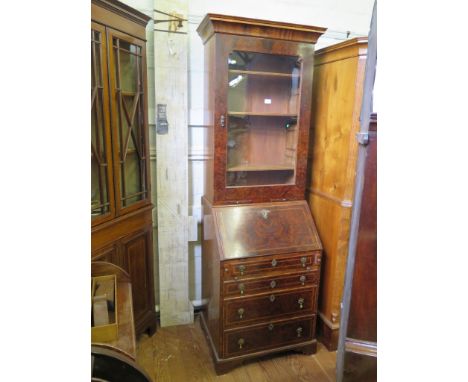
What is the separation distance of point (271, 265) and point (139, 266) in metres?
0.78

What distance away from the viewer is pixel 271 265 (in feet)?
5.97

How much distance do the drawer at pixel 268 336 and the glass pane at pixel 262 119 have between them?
82 centimetres

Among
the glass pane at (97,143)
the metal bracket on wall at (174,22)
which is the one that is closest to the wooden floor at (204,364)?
the glass pane at (97,143)

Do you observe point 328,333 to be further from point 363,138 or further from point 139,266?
point 363,138

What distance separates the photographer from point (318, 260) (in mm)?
1911

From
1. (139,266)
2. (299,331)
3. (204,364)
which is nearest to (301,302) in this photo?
(299,331)

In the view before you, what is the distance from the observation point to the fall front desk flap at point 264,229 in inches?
70.0

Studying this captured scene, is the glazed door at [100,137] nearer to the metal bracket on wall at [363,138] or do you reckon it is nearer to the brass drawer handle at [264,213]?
the brass drawer handle at [264,213]
